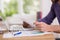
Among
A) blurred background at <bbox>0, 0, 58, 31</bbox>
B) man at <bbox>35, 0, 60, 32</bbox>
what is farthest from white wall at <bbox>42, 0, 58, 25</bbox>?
man at <bbox>35, 0, 60, 32</bbox>

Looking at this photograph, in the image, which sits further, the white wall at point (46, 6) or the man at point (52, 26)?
the white wall at point (46, 6)

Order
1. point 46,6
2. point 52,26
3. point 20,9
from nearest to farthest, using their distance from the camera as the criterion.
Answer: point 52,26 < point 46,6 < point 20,9

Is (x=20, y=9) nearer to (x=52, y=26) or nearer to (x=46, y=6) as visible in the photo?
(x=46, y=6)

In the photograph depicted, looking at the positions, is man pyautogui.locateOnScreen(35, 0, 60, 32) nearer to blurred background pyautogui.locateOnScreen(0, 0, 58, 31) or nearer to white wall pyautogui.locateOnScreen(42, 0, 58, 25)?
white wall pyautogui.locateOnScreen(42, 0, 58, 25)

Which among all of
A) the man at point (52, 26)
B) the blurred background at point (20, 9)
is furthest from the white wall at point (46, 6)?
the man at point (52, 26)

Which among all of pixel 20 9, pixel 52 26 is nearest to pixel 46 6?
pixel 20 9

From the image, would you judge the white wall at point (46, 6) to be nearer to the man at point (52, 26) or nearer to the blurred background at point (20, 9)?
the blurred background at point (20, 9)

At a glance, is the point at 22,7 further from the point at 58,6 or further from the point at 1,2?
the point at 58,6

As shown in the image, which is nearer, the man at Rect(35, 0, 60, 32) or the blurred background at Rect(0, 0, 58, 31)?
the man at Rect(35, 0, 60, 32)

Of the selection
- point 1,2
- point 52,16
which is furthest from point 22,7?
point 52,16

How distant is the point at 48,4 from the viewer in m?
3.70

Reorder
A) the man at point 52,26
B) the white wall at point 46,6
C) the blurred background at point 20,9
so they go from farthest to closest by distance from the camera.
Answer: the blurred background at point 20,9, the white wall at point 46,6, the man at point 52,26

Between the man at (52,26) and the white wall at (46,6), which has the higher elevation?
the man at (52,26)

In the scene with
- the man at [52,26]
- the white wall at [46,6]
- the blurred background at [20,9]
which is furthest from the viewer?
the blurred background at [20,9]
